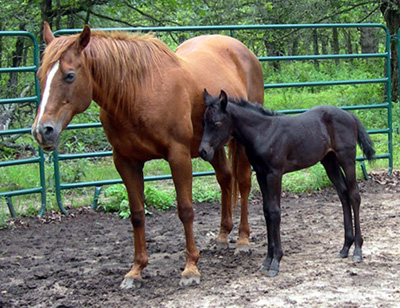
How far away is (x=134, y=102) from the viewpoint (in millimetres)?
3723

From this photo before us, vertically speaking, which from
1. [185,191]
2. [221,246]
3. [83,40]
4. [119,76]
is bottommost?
[221,246]

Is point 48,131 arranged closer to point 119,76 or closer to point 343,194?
point 119,76

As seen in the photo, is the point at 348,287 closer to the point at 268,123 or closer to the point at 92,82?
the point at 268,123

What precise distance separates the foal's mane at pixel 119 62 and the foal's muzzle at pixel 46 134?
0.37m

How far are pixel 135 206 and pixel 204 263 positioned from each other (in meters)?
0.75

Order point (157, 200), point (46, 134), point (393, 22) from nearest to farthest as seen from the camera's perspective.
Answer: point (46, 134) → point (157, 200) → point (393, 22)

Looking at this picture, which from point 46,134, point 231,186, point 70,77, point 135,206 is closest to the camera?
point 46,134

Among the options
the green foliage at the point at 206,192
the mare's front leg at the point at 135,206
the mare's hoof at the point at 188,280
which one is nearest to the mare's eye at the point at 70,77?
the mare's front leg at the point at 135,206

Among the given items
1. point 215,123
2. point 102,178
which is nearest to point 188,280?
point 215,123

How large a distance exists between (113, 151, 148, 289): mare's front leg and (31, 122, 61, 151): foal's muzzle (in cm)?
70

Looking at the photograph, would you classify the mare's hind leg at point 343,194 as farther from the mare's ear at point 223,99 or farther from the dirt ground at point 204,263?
the mare's ear at point 223,99

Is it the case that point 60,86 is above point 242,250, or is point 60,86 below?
above

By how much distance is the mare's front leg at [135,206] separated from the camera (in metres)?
3.89

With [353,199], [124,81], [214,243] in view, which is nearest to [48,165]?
[214,243]
